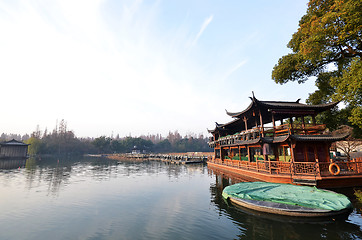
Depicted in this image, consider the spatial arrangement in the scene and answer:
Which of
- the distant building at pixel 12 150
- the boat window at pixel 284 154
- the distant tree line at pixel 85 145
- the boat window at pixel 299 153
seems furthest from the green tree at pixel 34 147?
the boat window at pixel 299 153

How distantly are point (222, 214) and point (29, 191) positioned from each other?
17369 mm

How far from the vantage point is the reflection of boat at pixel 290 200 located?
25.5 feet

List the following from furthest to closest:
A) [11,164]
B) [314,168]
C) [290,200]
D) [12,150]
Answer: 1. [12,150]
2. [11,164]
3. [314,168]
4. [290,200]

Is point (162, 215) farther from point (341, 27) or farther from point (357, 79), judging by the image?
point (341, 27)

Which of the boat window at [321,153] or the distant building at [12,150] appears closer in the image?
the boat window at [321,153]

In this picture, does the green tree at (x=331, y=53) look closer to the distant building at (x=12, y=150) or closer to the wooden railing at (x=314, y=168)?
the wooden railing at (x=314, y=168)

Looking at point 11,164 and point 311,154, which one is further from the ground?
point 311,154

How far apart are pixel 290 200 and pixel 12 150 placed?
73296 mm

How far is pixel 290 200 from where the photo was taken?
8.48 m

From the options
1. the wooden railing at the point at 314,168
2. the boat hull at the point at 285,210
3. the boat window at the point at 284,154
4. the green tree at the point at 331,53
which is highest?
the green tree at the point at 331,53

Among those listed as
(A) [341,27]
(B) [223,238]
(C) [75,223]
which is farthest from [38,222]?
(A) [341,27]

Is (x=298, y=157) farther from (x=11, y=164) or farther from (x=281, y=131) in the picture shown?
(x=11, y=164)

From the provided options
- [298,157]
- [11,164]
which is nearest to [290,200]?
[298,157]

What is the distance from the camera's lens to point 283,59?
17359 millimetres
